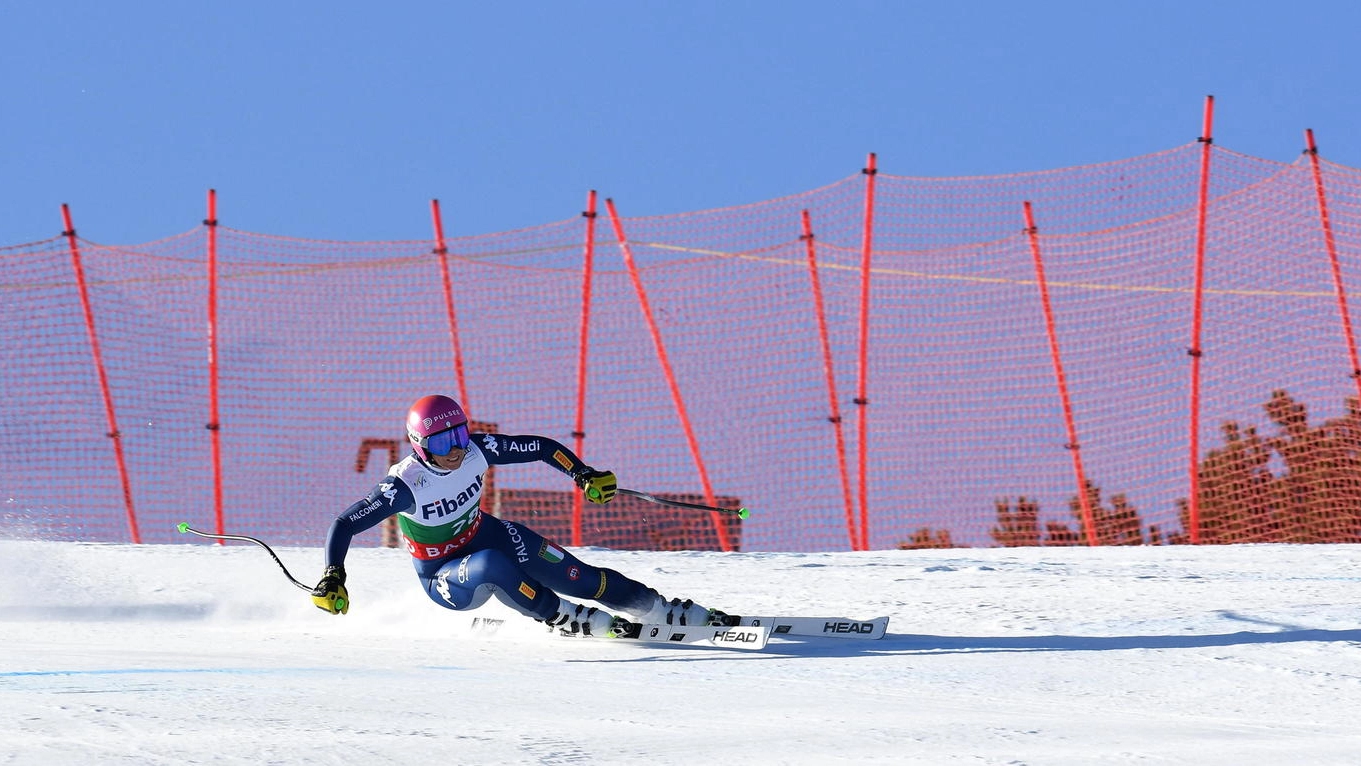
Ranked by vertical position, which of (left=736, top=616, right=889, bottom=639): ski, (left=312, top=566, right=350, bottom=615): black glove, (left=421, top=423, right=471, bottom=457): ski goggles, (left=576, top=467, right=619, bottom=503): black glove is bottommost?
(left=736, top=616, right=889, bottom=639): ski

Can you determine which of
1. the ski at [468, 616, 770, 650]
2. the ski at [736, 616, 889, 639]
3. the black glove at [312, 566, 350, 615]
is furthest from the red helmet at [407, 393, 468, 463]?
the ski at [736, 616, 889, 639]

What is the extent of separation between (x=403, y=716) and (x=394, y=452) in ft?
22.8

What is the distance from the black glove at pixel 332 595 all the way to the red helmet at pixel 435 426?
64 cm

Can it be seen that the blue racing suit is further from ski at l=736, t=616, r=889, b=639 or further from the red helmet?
ski at l=736, t=616, r=889, b=639

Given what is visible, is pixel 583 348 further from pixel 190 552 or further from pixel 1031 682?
pixel 1031 682

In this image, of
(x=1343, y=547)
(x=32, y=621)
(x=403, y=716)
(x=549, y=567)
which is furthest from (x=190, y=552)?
(x=1343, y=547)

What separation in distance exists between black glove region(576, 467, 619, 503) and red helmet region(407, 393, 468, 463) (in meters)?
0.49

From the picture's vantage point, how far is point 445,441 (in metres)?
6.03

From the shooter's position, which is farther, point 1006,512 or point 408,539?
point 1006,512

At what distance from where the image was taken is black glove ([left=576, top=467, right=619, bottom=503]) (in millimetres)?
6121

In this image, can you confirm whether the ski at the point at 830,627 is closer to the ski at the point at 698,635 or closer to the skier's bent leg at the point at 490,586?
the ski at the point at 698,635

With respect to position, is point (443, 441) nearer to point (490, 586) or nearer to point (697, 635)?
point (490, 586)

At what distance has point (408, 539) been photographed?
20.4 feet

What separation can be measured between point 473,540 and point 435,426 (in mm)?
518
